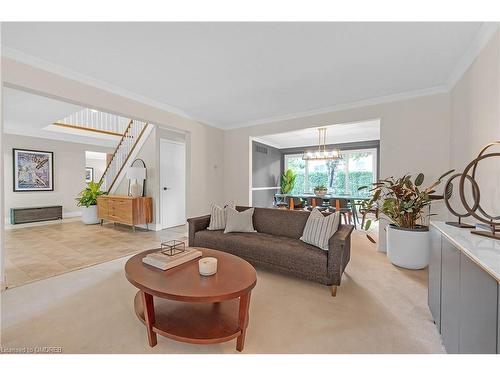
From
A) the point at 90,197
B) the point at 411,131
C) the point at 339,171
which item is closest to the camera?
the point at 411,131

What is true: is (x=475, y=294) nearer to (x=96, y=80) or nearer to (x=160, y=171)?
(x=96, y=80)

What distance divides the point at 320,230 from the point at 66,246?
4107mm

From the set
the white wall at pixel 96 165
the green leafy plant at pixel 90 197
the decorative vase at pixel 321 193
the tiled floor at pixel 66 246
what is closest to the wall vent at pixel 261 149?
the decorative vase at pixel 321 193

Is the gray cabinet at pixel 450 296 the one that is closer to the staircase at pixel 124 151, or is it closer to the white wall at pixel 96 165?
the staircase at pixel 124 151

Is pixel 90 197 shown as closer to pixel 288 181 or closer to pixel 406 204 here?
pixel 288 181

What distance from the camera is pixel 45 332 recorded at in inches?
63.1

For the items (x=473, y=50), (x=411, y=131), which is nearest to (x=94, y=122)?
(x=411, y=131)

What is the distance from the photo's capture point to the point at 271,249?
2510 millimetres

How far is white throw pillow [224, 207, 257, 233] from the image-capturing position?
3.07 metres

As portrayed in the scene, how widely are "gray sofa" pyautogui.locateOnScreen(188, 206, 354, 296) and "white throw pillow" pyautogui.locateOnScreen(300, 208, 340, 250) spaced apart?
0.20 ft

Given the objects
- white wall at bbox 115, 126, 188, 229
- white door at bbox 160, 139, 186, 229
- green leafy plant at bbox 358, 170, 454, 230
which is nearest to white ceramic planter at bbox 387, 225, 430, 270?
green leafy plant at bbox 358, 170, 454, 230

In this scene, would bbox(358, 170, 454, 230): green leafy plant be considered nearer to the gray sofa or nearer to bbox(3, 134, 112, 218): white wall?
the gray sofa
